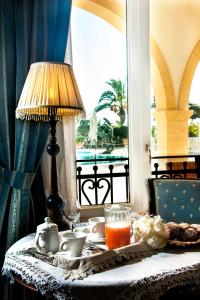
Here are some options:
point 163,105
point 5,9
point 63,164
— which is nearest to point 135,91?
point 63,164

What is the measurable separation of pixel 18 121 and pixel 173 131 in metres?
3.83

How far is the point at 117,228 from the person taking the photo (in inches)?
52.9

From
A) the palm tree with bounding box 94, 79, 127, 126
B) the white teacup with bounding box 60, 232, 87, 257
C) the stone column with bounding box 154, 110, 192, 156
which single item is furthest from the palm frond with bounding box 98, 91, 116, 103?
the stone column with bounding box 154, 110, 192, 156

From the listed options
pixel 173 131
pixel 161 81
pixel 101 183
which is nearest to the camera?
pixel 101 183

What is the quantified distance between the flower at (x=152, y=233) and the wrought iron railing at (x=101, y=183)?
1.00 metres

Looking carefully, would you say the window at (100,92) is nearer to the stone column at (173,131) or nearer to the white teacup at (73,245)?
the white teacup at (73,245)

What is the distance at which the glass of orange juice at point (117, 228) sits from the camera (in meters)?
1.33

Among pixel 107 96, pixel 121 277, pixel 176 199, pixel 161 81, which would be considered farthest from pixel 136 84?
pixel 161 81

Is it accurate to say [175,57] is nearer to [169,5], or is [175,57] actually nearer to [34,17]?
[169,5]

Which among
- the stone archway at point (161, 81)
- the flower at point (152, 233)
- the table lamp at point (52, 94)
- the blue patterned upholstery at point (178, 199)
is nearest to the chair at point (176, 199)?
the blue patterned upholstery at point (178, 199)

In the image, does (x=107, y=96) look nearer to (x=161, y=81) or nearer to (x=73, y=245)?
(x=73, y=245)

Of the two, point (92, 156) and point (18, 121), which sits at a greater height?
point (18, 121)

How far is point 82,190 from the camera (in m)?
2.38

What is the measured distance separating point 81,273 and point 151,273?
230mm
